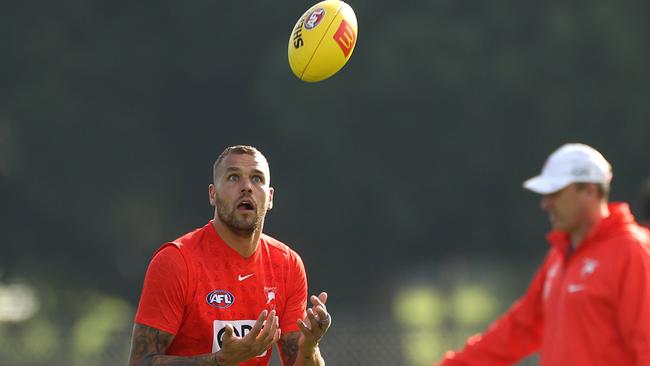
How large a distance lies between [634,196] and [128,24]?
967 centimetres

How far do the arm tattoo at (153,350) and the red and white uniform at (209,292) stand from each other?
0.04 m

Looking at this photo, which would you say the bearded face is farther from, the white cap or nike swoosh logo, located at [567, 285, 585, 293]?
nike swoosh logo, located at [567, 285, 585, 293]

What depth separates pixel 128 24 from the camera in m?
26.3

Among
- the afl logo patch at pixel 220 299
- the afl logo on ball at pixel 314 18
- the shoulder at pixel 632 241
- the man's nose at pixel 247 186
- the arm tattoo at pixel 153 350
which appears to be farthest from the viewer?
the afl logo on ball at pixel 314 18

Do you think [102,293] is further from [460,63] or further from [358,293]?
[460,63]

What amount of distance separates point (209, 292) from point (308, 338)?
1.85 ft

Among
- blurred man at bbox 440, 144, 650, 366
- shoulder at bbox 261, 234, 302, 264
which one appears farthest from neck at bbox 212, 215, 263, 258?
blurred man at bbox 440, 144, 650, 366

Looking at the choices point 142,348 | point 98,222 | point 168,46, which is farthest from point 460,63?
point 142,348

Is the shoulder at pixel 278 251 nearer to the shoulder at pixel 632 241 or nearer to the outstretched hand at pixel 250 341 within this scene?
the outstretched hand at pixel 250 341

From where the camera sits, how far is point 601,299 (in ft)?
20.6

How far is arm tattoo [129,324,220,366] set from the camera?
6934 millimetres

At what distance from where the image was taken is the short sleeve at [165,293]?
279 inches

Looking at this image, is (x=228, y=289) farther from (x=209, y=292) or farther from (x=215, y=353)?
(x=215, y=353)

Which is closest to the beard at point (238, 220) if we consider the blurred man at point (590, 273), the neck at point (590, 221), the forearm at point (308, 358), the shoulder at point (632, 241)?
the forearm at point (308, 358)
